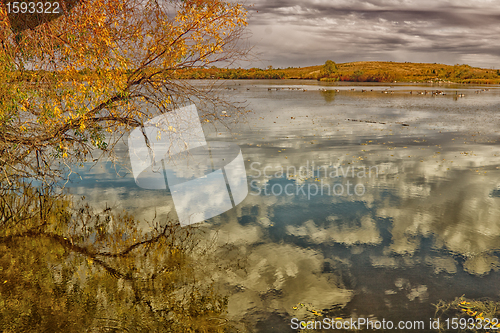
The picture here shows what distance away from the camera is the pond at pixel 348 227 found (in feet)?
25.3

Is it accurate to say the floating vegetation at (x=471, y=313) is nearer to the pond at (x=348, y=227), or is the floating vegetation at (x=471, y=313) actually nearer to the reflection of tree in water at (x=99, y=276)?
the pond at (x=348, y=227)

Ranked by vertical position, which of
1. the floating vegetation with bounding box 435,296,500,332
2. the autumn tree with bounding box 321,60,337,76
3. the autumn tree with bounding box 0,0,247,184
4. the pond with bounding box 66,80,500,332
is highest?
the autumn tree with bounding box 321,60,337,76

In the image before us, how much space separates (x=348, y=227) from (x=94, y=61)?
8.56 meters

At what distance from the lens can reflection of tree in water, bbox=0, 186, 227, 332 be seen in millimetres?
6930

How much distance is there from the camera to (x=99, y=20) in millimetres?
9133

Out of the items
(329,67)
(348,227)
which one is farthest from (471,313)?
(329,67)

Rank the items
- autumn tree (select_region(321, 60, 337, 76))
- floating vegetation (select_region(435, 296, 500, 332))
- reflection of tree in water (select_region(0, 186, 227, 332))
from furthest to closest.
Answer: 1. autumn tree (select_region(321, 60, 337, 76))
2. reflection of tree in water (select_region(0, 186, 227, 332))
3. floating vegetation (select_region(435, 296, 500, 332))

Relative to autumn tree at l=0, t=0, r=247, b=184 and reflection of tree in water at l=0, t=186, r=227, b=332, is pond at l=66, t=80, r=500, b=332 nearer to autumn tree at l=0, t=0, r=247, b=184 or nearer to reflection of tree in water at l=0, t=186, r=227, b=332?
reflection of tree in water at l=0, t=186, r=227, b=332

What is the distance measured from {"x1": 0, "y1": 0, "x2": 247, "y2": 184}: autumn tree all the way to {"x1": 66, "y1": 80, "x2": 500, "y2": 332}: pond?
3296 millimetres

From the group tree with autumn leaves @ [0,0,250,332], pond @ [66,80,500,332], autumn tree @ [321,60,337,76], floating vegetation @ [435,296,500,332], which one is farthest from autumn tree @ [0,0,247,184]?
autumn tree @ [321,60,337,76]

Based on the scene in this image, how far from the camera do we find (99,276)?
842cm

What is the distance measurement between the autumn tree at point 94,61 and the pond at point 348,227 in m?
3.30

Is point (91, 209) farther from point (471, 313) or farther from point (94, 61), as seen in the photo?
point (471, 313)

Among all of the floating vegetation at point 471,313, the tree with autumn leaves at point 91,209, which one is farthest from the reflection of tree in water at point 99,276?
the floating vegetation at point 471,313
